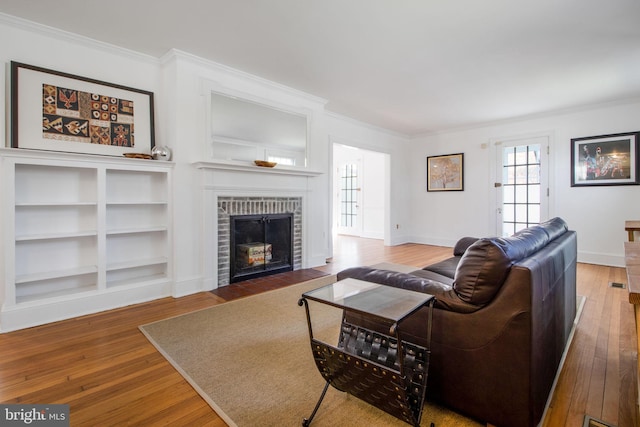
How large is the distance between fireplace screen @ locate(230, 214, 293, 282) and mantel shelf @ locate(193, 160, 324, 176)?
603 mm

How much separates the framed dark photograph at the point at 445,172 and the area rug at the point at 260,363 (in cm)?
490

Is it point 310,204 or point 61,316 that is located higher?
point 310,204

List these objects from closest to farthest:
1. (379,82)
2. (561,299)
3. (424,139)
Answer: (561,299) → (379,82) → (424,139)

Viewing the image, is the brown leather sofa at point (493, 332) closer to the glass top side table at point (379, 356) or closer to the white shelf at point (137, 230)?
the glass top side table at point (379, 356)

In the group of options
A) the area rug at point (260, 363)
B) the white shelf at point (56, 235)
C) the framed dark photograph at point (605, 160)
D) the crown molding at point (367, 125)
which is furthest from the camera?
the crown molding at point (367, 125)

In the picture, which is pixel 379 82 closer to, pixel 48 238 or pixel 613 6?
pixel 613 6

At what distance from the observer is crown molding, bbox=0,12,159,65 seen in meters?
2.65

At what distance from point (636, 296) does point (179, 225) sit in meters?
3.51

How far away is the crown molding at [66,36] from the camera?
265cm

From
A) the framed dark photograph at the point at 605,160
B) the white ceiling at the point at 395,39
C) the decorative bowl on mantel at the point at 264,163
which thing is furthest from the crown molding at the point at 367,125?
the framed dark photograph at the point at 605,160

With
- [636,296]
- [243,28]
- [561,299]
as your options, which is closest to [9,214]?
[243,28]

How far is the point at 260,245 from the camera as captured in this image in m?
4.16

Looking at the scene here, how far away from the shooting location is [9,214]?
8.14 feet

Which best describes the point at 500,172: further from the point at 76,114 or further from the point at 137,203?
the point at 76,114
